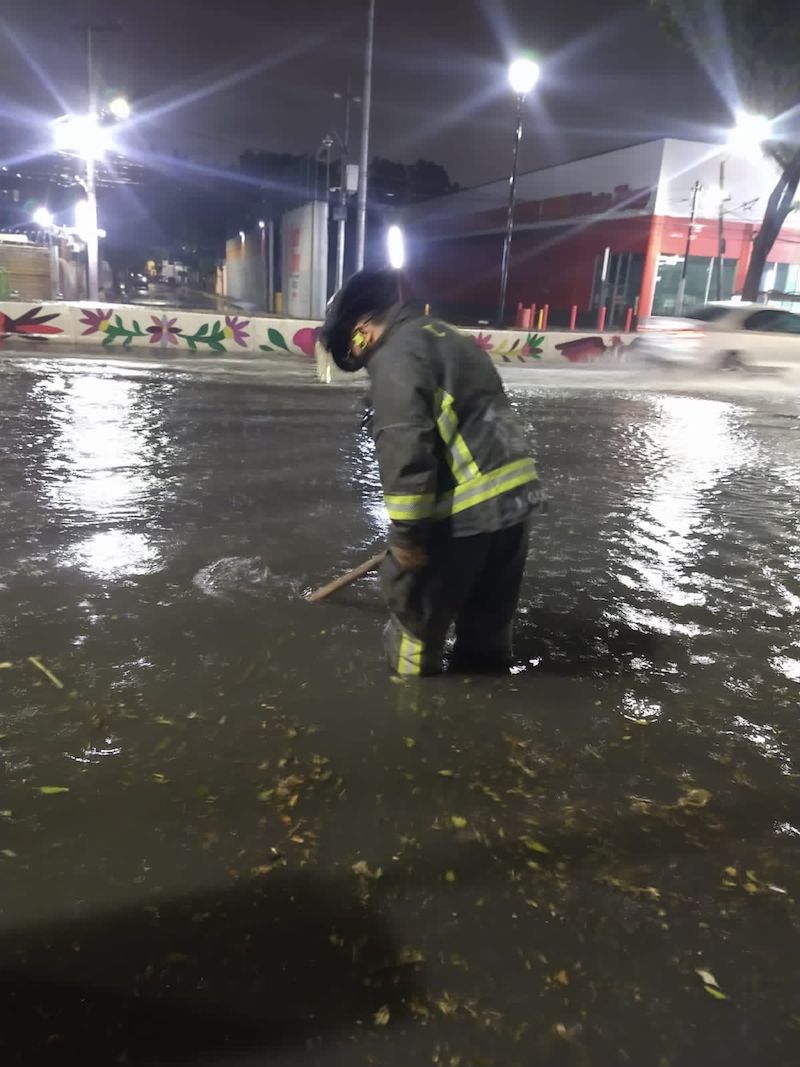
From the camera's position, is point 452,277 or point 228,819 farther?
point 452,277

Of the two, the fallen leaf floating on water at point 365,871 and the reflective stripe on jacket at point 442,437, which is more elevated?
the reflective stripe on jacket at point 442,437

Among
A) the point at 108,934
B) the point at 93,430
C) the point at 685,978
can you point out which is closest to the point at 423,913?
the point at 685,978

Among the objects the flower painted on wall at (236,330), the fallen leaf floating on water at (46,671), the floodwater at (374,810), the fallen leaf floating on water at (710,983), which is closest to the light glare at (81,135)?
the flower painted on wall at (236,330)

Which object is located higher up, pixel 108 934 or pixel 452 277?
pixel 452 277

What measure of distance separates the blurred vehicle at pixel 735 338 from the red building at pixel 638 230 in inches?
513

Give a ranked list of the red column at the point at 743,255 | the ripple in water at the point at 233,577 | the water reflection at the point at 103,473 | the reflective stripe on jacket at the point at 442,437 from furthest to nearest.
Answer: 1. the red column at the point at 743,255
2. the water reflection at the point at 103,473
3. the ripple in water at the point at 233,577
4. the reflective stripe on jacket at the point at 442,437

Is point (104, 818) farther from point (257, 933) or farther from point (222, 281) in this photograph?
point (222, 281)

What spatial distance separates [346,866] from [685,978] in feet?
3.18

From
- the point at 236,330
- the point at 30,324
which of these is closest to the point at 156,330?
the point at 236,330

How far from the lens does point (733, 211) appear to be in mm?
30969

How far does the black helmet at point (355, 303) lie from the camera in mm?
3098

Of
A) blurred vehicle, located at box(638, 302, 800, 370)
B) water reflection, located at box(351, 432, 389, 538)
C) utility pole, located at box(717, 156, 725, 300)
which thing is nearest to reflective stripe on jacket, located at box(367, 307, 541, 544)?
water reflection, located at box(351, 432, 389, 538)

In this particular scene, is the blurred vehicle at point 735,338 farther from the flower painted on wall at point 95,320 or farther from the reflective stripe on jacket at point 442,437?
the reflective stripe on jacket at point 442,437

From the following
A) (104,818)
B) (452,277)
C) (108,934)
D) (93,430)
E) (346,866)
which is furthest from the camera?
(452,277)
